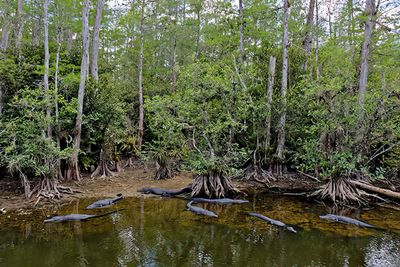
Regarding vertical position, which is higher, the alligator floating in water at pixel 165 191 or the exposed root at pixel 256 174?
the exposed root at pixel 256 174

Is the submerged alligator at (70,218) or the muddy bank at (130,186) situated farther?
the muddy bank at (130,186)

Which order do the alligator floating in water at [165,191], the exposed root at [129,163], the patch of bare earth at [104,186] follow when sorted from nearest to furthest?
the patch of bare earth at [104,186]
the alligator floating in water at [165,191]
the exposed root at [129,163]

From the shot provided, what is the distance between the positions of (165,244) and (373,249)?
3.94 m

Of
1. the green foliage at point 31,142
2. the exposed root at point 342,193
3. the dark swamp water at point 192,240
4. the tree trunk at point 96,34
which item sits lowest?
the dark swamp water at point 192,240

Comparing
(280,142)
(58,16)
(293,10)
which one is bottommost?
(280,142)

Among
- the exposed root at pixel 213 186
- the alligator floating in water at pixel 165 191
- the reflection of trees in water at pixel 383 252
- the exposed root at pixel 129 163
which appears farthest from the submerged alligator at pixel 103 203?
the reflection of trees in water at pixel 383 252

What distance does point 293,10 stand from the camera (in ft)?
50.0

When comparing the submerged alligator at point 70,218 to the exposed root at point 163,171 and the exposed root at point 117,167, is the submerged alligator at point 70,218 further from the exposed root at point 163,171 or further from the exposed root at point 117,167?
the exposed root at point 117,167

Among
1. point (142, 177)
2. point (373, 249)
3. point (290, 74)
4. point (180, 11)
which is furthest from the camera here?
point (180, 11)

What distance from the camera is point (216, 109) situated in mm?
9867

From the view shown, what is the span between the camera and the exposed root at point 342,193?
863 cm

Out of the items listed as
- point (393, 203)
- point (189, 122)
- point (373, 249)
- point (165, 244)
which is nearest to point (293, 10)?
point (189, 122)

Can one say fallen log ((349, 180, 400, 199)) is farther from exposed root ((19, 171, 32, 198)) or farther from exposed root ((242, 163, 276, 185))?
exposed root ((19, 171, 32, 198))

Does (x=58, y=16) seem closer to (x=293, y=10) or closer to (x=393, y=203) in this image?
(x=293, y=10)
